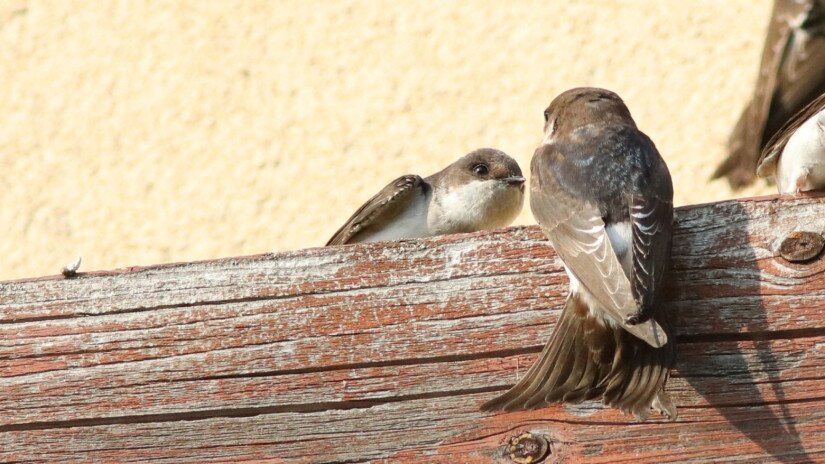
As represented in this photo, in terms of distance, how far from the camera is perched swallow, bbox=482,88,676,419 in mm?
1702

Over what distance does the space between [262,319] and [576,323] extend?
0.48m

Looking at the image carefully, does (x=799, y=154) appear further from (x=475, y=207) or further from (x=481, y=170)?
(x=481, y=170)

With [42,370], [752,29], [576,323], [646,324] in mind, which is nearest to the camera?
[646,324]

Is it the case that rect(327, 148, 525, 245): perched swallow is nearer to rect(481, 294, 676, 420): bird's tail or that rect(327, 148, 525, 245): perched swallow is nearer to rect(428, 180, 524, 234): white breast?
rect(428, 180, 524, 234): white breast

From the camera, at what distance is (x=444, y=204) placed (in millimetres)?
3008

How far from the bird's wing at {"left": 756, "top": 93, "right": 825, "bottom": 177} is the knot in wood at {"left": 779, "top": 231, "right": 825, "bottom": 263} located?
1.77 ft

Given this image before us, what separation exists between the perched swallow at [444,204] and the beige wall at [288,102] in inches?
41.8

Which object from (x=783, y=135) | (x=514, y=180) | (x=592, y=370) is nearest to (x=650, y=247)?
(x=592, y=370)

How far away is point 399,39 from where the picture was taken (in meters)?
4.66

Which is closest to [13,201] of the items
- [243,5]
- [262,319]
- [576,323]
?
[243,5]

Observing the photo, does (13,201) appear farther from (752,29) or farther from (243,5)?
(752,29)

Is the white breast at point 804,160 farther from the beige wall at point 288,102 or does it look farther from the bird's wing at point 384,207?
the beige wall at point 288,102

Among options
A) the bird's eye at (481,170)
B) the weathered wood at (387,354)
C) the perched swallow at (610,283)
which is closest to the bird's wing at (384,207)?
the bird's eye at (481,170)

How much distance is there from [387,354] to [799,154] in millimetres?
864
